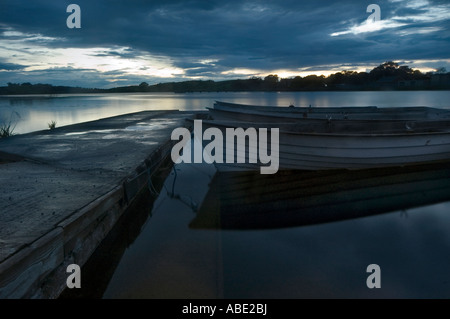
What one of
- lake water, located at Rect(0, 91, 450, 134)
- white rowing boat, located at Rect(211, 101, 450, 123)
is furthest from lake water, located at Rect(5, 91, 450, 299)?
lake water, located at Rect(0, 91, 450, 134)

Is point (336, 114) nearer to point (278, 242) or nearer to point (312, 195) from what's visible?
point (312, 195)

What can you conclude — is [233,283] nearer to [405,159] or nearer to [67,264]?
[67,264]

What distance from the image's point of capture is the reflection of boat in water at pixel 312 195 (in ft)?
→ 20.2

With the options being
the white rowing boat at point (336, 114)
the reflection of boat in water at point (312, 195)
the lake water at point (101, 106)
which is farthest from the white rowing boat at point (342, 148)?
the lake water at point (101, 106)

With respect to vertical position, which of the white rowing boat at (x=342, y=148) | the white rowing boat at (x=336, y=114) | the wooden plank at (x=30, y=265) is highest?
the white rowing boat at (x=336, y=114)

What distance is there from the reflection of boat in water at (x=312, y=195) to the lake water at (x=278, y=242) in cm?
3

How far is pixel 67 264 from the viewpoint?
347 cm

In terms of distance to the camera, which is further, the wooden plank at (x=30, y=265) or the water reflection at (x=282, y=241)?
the water reflection at (x=282, y=241)

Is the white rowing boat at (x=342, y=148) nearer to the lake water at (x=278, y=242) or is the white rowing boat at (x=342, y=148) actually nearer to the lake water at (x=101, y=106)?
the lake water at (x=278, y=242)

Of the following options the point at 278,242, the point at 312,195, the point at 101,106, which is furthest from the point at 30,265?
the point at 101,106

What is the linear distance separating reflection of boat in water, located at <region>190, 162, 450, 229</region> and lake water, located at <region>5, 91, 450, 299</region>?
0.03 m

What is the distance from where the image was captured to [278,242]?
519cm

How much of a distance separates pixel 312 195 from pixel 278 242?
2.58 m
